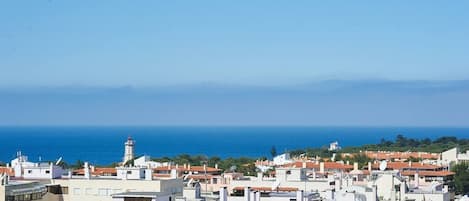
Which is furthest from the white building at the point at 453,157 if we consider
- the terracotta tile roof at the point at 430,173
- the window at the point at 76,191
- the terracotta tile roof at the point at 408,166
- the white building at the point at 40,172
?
the window at the point at 76,191

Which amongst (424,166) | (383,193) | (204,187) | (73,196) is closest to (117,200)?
(73,196)

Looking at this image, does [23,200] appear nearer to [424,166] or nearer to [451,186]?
[451,186]

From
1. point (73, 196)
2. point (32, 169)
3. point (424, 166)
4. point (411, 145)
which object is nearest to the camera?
point (73, 196)

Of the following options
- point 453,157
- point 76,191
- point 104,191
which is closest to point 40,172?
point 76,191

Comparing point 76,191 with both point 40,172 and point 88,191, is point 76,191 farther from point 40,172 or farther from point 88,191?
point 40,172

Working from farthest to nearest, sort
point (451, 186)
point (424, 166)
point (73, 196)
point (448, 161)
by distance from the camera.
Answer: point (448, 161), point (424, 166), point (451, 186), point (73, 196)

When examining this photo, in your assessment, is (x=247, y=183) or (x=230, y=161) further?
(x=230, y=161)

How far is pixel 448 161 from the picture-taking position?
77688 millimetres

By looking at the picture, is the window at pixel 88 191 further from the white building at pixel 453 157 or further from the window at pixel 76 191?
the white building at pixel 453 157

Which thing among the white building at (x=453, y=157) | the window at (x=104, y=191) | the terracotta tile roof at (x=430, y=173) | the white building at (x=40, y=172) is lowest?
the window at (x=104, y=191)

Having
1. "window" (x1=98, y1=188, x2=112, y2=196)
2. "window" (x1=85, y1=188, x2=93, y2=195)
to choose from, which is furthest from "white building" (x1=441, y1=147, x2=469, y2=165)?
"window" (x1=85, y1=188, x2=93, y2=195)

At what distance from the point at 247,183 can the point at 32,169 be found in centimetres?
1258

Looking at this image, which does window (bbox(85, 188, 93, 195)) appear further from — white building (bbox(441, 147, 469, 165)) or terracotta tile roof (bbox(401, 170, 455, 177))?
white building (bbox(441, 147, 469, 165))

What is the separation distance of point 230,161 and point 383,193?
3637 centimetres
